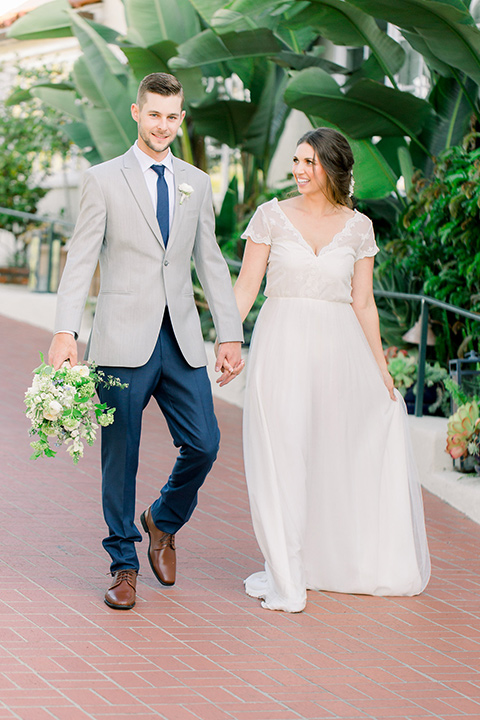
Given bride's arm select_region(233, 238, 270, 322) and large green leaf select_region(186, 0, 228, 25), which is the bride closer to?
bride's arm select_region(233, 238, 270, 322)

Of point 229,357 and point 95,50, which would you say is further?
point 95,50

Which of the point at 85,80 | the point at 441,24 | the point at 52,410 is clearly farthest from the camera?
the point at 85,80

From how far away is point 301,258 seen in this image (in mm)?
5031

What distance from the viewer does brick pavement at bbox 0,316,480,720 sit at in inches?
151

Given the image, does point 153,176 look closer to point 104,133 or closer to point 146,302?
point 146,302

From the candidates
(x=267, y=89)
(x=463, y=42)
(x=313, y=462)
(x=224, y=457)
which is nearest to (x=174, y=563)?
(x=313, y=462)

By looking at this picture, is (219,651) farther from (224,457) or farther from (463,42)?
(463,42)

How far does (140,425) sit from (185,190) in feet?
3.34

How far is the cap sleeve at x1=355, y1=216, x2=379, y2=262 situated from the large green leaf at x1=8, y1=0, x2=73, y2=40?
27.2ft

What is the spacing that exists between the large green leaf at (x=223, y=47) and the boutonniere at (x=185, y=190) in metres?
5.12

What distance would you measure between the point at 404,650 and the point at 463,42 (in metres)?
5.16

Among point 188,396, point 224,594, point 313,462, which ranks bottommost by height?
point 224,594

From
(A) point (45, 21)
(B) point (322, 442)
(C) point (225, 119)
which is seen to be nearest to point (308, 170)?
(B) point (322, 442)

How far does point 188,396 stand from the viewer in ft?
15.7
